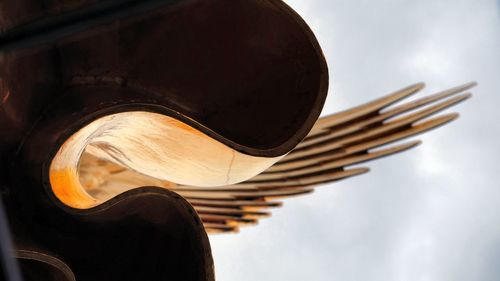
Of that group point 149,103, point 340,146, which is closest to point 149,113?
point 149,103

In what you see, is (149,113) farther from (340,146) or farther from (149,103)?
(340,146)

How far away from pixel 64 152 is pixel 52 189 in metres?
0.27

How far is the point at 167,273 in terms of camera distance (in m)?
3.88

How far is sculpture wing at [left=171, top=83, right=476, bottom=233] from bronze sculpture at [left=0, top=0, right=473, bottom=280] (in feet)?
7.00

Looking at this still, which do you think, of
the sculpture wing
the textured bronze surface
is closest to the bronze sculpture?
the textured bronze surface

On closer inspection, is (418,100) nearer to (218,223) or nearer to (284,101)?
(284,101)

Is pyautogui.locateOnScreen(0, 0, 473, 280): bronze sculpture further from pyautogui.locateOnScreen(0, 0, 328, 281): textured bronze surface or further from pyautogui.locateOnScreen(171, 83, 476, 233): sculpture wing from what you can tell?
pyautogui.locateOnScreen(171, 83, 476, 233): sculpture wing

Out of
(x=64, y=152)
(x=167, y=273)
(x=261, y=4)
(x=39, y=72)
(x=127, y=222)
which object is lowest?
(x=167, y=273)

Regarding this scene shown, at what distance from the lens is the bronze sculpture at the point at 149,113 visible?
3572mm

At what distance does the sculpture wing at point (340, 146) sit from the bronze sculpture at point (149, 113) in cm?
213

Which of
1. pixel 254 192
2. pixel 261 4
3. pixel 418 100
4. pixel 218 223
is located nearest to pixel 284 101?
pixel 261 4

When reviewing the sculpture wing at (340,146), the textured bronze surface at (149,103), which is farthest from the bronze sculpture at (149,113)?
the sculpture wing at (340,146)

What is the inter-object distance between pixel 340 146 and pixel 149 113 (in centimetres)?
297

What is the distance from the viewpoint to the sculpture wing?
6.02 m
